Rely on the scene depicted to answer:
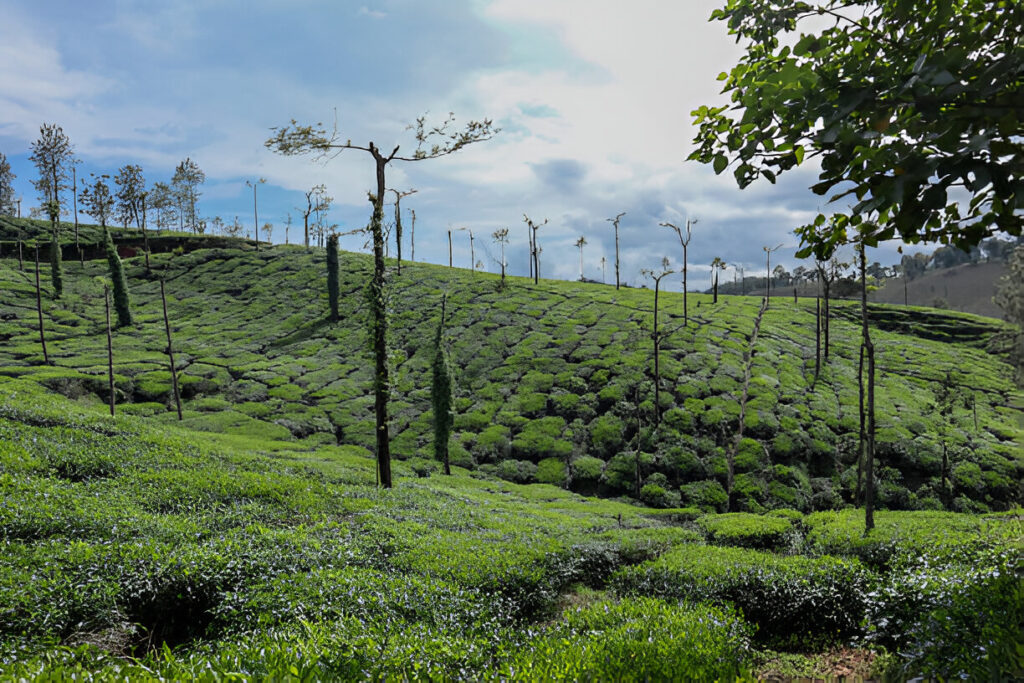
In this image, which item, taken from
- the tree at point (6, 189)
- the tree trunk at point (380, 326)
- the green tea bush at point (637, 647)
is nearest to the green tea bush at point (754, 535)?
the green tea bush at point (637, 647)

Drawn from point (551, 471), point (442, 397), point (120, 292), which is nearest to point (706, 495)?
point (551, 471)

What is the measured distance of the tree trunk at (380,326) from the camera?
2425 centimetres

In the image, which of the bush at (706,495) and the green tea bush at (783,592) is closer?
the green tea bush at (783,592)

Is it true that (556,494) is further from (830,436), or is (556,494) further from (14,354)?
(14,354)

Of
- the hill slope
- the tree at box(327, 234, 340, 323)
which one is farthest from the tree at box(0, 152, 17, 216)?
the tree at box(327, 234, 340, 323)

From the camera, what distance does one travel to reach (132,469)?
17.8 meters

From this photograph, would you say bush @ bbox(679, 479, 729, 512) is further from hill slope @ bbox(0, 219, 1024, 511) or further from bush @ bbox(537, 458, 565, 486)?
bush @ bbox(537, 458, 565, 486)

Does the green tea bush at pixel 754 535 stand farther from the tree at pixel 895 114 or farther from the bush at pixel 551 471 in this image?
the tree at pixel 895 114

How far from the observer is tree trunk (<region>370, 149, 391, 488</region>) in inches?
955

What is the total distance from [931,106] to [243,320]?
285ft

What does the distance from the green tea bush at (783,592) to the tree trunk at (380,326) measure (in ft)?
47.6

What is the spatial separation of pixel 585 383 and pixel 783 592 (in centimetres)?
4152

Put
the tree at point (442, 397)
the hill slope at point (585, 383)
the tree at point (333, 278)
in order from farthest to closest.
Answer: the tree at point (333, 278), the hill slope at point (585, 383), the tree at point (442, 397)

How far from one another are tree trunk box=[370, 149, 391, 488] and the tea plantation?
40.2 inches
